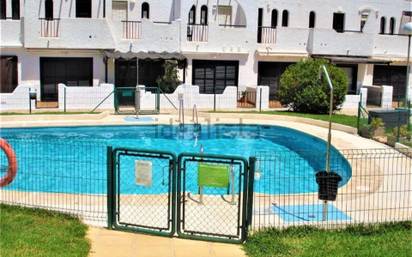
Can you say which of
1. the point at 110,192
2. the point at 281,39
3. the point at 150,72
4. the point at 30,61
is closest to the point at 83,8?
the point at 30,61

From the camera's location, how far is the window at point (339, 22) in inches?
1421

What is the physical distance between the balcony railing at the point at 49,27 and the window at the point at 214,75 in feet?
25.5

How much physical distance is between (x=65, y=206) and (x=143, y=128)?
13696mm

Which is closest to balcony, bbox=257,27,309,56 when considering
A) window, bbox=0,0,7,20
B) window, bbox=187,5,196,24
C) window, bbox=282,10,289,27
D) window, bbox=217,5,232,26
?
window, bbox=282,10,289,27

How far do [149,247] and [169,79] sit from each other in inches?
859

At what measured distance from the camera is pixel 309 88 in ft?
86.7

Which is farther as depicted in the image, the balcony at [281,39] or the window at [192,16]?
the balcony at [281,39]

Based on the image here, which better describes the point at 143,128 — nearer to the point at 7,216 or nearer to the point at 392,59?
the point at 7,216

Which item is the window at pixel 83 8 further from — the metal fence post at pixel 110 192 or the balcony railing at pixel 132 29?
the metal fence post at pixel 110 192

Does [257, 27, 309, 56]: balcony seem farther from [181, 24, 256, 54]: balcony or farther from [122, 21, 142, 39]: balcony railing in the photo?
[122, 21, 142, 39]: balcony railing

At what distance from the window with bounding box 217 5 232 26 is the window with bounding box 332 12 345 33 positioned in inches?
280

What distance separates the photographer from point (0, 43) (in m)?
29.0

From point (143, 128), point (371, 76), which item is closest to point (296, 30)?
point (371, 76)

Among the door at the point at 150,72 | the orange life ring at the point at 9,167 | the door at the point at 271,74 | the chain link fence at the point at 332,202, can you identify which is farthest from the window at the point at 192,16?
the orange life ring at the point at 9,167
